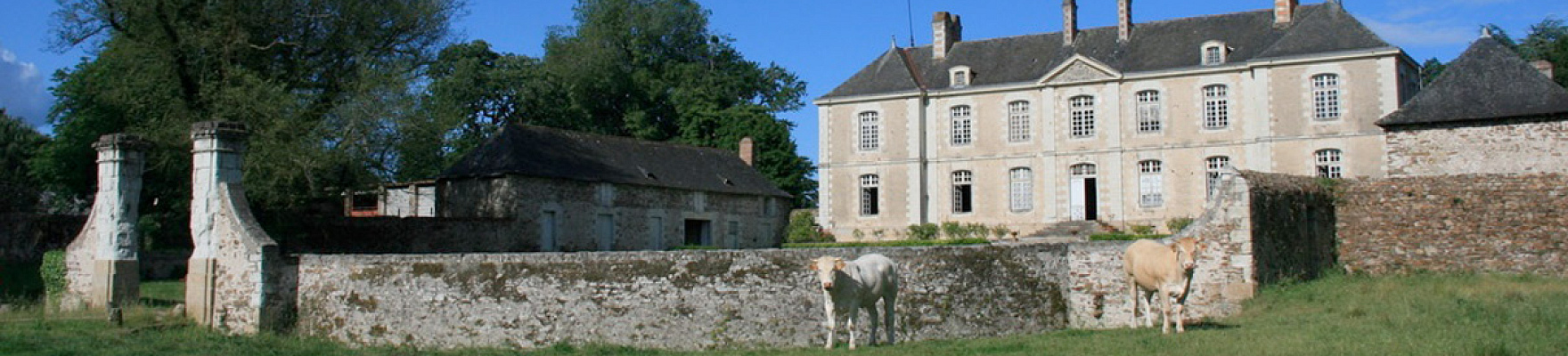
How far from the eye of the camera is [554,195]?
31984 millimetres

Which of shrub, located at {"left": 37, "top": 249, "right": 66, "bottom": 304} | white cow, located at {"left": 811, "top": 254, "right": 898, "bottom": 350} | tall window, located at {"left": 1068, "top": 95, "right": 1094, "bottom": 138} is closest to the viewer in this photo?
white cow, located at {"left": 811, "top": 254, "right": 898, "bottom": 350}

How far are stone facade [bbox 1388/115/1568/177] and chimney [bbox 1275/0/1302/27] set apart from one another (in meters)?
14.5

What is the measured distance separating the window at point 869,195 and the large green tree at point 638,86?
27.3ft

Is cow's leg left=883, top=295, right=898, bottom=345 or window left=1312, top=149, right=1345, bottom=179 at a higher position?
window left=1312, top=149, right=1345, bottom=179

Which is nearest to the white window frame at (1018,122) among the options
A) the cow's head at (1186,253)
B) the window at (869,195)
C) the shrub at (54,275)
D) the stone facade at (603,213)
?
the window at (869,195)

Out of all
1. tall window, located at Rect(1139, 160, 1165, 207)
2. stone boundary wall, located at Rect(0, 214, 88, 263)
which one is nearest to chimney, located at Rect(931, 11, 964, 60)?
tall window, located at Rect(1139, 160, 1165, 207)

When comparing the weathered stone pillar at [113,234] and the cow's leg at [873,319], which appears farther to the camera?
the weathered stone pillar at [113,234]

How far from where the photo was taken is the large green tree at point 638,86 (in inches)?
1966

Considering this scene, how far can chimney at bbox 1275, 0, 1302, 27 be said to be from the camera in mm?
36469

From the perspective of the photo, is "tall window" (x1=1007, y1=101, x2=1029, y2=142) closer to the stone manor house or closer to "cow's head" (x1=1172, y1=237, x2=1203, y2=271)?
the stone manor house

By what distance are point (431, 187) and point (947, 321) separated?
2698 cm

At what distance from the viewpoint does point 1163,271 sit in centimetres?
1320

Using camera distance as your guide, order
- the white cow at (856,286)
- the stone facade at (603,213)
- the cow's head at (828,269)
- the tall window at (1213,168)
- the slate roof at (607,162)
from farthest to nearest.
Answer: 1. the tall window at (1213,168)
2. the slate roof at (607,162)
3. the stone facade at (603,213)
4. the white cow at (856,286)
5. the cow's head at (828,269)

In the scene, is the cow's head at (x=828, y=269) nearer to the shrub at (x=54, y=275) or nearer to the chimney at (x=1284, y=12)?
the shrub at (x=54, y=275)
